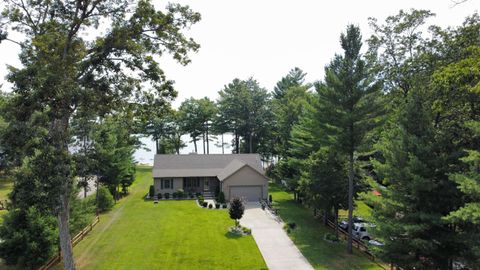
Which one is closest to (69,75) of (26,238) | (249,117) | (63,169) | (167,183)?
(63,169)

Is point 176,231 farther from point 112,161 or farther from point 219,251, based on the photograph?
point 112,161

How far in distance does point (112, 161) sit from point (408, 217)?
1225 inches

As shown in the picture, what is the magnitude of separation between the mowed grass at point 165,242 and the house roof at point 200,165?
7875mm

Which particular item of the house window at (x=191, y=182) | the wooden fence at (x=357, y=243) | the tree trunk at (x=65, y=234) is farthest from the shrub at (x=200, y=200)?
the tree trunk at (x=65, y=234)

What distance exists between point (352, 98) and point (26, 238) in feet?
75.1

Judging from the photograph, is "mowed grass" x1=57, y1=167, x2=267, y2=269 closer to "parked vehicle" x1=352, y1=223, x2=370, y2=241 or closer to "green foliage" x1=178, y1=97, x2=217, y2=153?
"parked vehicle" x1=352, y1=223, x2=370, y2=241

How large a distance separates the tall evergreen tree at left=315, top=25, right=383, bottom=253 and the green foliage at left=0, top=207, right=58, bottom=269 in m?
19.9

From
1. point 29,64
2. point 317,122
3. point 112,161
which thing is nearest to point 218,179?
point 112,161

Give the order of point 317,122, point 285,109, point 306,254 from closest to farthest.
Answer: point 306,254 → point 317,122 → point 285,109

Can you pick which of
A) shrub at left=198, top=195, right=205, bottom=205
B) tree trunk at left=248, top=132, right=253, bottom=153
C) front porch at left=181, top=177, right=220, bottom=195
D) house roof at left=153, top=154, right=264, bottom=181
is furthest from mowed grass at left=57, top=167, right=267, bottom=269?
tree trunk at left=248, top=132, right=253, bottom=153

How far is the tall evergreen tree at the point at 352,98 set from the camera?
26875mm

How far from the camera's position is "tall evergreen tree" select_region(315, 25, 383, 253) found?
26875mm

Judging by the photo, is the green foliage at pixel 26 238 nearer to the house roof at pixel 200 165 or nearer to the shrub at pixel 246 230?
the shrub at pixel 246 230

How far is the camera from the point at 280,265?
2352 cm
